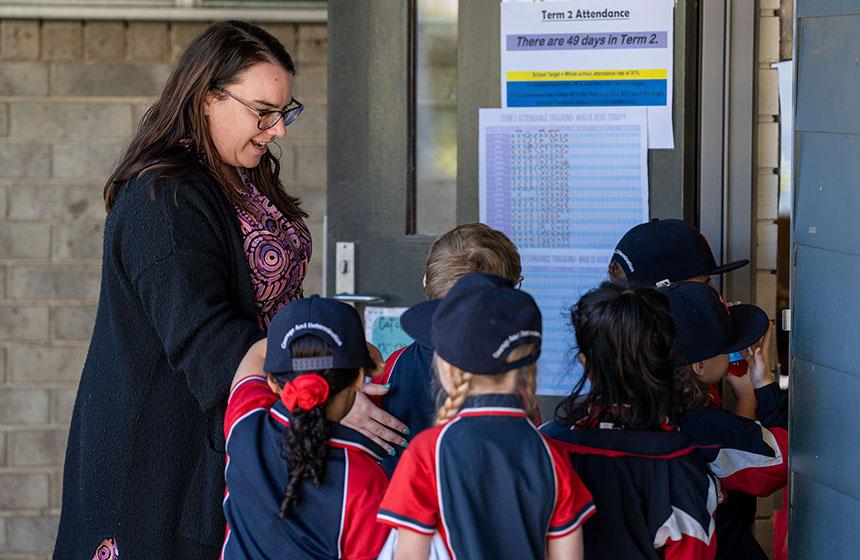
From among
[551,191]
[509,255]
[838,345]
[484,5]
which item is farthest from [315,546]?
[484,5]

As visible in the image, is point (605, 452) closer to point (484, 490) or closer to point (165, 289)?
point (484, 490)

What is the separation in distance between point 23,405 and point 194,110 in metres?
2.52

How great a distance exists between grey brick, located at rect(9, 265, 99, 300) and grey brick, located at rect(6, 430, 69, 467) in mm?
498

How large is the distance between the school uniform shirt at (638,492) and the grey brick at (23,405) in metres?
Result: 2.88

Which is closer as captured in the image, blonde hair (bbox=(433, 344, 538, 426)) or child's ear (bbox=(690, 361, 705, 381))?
blonde hair (bbox=(433, 344, 538, 426))

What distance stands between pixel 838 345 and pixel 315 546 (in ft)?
2.98

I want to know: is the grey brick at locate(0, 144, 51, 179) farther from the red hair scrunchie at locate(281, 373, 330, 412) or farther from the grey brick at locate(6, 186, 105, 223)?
the red hair scrunchie at locate(281, 373, 330, 412)

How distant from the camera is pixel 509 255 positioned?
7.80ft

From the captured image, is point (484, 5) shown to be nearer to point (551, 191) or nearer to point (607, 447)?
point (551, 191)

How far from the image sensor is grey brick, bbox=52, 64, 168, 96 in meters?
4.30

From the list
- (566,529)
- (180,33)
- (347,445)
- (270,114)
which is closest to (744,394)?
(566,529)

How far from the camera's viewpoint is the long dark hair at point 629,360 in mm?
1976

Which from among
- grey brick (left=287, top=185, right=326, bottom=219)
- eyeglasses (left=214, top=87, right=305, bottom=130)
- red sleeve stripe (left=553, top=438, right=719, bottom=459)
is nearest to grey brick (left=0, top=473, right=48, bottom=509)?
grey brick (left=287, top=185, right=326, bottom=219)

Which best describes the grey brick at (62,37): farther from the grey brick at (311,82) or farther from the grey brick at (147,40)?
the grey brick at (311,82)
